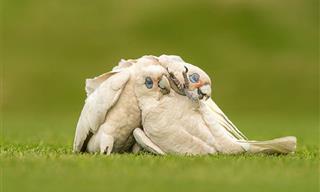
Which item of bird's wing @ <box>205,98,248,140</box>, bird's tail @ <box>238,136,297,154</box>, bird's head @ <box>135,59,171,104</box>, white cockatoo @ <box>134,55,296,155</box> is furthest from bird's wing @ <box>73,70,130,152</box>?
bird's tail @ <box>238,136,297,154</box>

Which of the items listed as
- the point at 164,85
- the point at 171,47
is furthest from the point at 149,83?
the point at 171,47

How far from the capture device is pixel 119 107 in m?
9.82

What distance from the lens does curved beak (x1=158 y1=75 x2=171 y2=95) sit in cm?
983

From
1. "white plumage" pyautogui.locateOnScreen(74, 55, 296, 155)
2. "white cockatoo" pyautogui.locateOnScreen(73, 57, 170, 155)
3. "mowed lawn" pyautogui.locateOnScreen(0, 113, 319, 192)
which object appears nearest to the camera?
"mowed lawn" pyautogui.locateOnScreen(0, 113, 319, 192)

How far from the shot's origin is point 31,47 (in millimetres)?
34844

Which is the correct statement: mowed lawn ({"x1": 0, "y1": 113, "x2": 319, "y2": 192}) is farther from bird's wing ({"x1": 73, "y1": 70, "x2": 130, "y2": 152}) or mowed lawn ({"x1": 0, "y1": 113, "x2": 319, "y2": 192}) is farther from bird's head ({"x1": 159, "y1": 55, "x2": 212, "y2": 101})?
bird's head ({"x1": 159, "y1": 55, "x2": 212, "y2": 101})

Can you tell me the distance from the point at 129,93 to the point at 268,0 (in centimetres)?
2892

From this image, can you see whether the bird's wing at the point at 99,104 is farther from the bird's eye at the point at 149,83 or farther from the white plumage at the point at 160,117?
the bird's eye at the point at 149,83

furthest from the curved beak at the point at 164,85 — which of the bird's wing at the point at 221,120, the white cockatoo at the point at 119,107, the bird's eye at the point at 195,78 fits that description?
the bird's wing at the point at 221,120

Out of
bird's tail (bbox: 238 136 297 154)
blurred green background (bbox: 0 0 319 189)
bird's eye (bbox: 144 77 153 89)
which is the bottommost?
blurred green background (bbox: 0 0 319 189)

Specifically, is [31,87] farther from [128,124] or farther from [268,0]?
[128,124]

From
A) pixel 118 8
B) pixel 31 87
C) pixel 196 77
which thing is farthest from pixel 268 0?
pixel 196 77

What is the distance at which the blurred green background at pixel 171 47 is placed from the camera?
32.6 m

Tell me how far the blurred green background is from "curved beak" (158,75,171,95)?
20.7 metres
